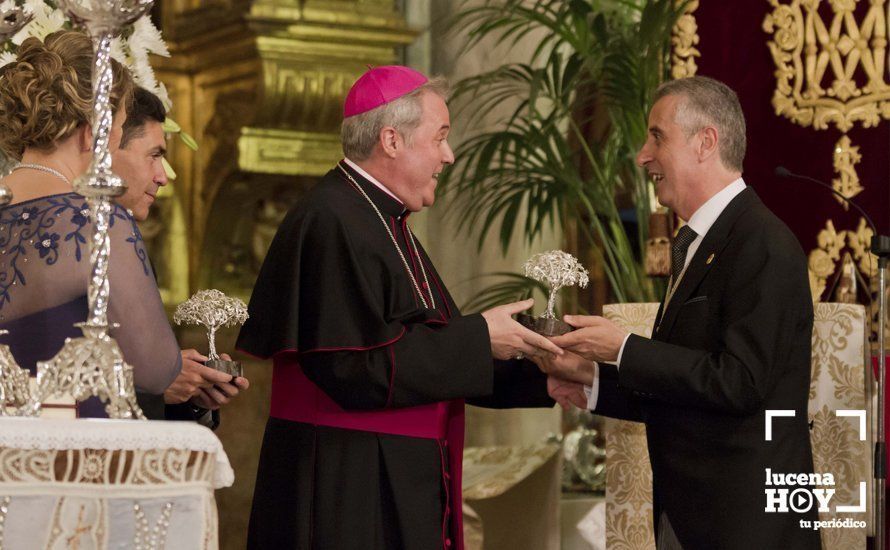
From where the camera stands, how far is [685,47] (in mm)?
5781

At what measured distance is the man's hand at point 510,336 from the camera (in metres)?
3.42

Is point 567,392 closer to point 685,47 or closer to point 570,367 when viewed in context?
point 570,367

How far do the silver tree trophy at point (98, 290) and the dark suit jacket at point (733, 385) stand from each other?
154 centimetres

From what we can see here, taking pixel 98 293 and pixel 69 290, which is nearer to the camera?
pixel 98 293

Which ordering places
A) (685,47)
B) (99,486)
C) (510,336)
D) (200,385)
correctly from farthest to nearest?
(685,47), (510,336), (200,385), (99,486)

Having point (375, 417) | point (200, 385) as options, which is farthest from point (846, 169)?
point (200, 385)

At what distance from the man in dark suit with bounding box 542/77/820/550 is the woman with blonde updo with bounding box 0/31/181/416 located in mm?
1282

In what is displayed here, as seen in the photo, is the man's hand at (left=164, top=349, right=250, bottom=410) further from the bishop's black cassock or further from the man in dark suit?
the man in dark suit

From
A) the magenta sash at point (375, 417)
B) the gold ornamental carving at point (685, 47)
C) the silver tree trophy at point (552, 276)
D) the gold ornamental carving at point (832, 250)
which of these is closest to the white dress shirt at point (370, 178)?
the silver tree trophy at point (552, 276)

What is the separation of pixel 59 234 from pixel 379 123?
45.9 inches

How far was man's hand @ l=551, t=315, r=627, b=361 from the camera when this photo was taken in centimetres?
343

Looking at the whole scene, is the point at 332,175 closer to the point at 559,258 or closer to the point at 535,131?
the point at 559,258

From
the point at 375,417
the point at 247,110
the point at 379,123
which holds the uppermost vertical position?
the point at 247,110

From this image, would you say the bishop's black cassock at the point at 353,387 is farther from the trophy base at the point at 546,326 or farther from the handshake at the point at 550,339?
the trophy base at the point at 546,326
